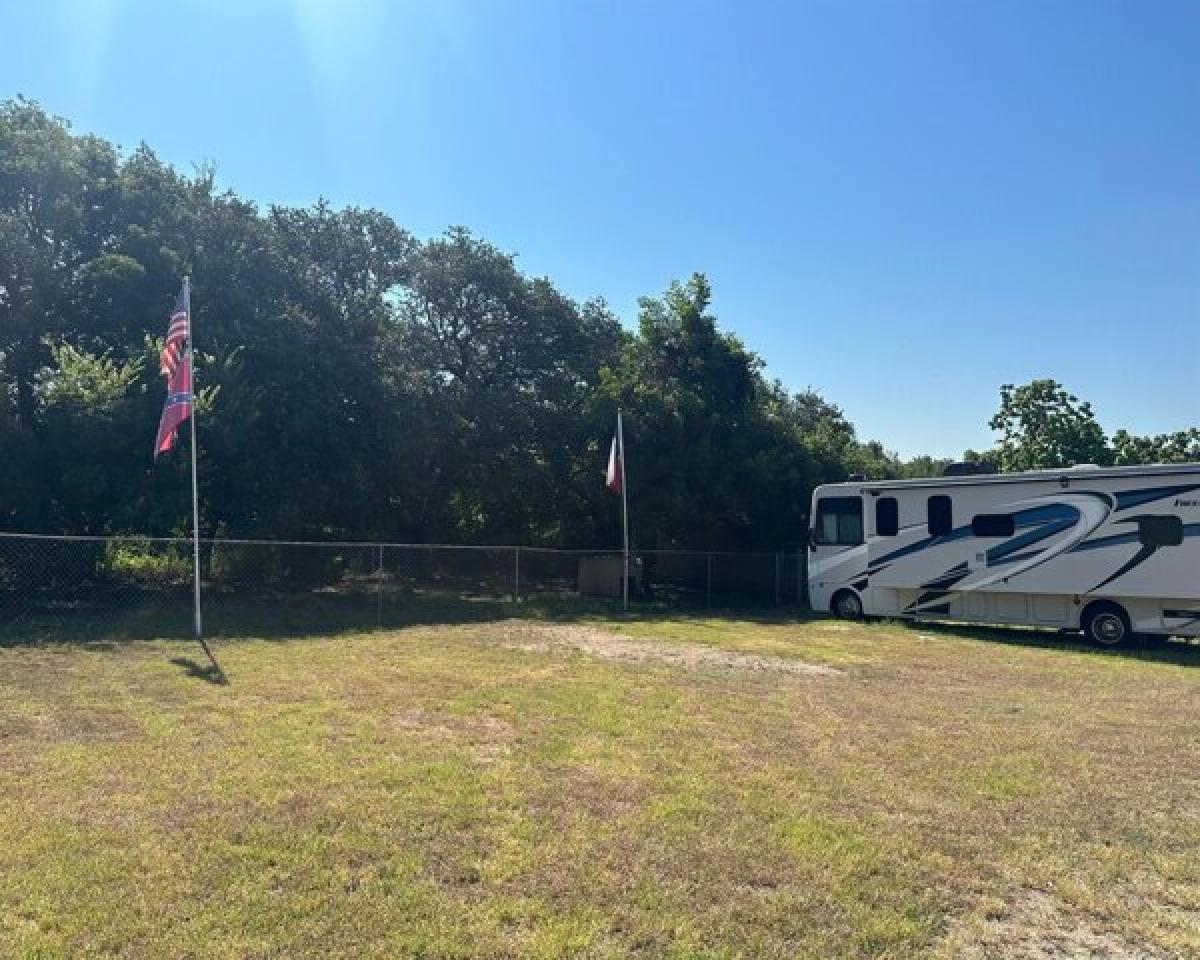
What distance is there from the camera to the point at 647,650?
1238cm

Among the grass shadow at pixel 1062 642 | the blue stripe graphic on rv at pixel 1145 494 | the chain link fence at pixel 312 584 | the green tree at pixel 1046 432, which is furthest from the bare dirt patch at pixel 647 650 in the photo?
the green tree at pixel 1046 432

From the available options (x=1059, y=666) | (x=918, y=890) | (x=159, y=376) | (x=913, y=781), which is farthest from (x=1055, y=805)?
(x=159, y=376)

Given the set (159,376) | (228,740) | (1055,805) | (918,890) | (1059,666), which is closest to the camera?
(918,890)

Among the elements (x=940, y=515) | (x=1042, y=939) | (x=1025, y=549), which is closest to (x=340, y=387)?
(x=940, y=515)

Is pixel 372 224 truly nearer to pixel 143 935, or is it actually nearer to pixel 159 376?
pixel 159 376

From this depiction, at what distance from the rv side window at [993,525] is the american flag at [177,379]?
13448 millimetres

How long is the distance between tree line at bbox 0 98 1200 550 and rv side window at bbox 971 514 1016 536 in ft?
25.0

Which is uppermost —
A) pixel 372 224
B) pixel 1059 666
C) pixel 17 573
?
pixel 372 224

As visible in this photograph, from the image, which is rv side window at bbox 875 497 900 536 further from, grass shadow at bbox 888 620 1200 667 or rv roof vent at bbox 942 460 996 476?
grass shadow at bbox 888 620 1200 667

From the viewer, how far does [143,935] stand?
3361mm

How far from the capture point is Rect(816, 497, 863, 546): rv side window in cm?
1773

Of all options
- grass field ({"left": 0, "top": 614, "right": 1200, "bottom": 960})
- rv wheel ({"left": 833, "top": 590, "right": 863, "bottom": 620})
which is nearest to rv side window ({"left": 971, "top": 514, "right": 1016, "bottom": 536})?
rv wheel ({"left": 833, "top": 590, "right": 863, "bottom": 620})

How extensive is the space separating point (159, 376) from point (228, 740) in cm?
1048

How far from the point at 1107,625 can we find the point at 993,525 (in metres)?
2.45
